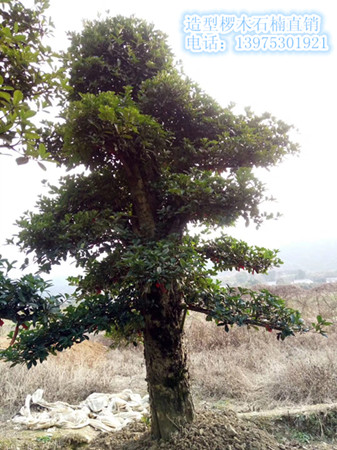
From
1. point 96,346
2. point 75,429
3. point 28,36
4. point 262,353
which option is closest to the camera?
point 28,36

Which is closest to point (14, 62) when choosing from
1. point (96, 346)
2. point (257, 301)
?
point (257, 301)

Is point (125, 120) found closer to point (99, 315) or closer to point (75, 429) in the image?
point (99, 315)

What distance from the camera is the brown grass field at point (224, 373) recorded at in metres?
4.97

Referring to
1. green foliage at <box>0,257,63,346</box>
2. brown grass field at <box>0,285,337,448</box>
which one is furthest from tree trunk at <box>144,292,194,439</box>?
brown grass field at <box>0,285,337,448</box>

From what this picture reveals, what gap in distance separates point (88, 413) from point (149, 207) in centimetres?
353

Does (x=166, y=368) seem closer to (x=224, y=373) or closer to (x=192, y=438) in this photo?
(x=192, y=438)

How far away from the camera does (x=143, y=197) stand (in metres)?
3.47

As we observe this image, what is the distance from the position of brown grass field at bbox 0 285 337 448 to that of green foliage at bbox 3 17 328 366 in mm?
1804

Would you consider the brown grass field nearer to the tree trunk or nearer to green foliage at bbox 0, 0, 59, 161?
the tree trunk

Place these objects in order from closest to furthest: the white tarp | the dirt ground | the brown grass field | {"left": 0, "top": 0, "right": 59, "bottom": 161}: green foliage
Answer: {"left": 0, "top": 0, "right": 59, "bottom": 161}: green foliage
the dirt ground
the white tarp
the brown grass field

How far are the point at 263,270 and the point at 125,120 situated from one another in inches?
86.6

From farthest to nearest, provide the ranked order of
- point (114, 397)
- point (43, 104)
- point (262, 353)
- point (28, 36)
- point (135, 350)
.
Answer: point (135, 350)
point (262, 353)
point (114, 397)
point (28, 36)
point (43, 104)

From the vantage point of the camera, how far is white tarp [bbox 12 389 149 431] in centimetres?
427

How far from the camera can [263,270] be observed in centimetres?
347
